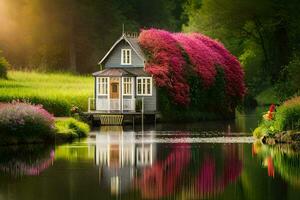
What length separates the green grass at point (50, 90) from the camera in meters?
58.4

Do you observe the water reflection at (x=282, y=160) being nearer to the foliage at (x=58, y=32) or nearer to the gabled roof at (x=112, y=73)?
the gabled roof at (x=112, y=73)

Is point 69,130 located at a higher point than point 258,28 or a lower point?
lower

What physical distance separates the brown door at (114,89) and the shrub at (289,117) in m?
23.6

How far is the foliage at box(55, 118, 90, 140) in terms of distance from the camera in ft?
144

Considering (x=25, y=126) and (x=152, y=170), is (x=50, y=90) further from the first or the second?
(x=152, y=170)

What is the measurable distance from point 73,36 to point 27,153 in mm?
69709

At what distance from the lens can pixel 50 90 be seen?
6550cm

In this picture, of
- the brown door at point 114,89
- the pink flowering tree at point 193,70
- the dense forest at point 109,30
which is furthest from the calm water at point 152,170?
the dense forest at point 109,30

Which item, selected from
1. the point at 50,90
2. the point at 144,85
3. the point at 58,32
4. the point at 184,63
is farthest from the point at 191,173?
the point at 58,32

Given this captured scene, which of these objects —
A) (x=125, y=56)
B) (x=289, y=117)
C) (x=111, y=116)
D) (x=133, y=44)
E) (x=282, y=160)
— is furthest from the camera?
(x=125, y=56)

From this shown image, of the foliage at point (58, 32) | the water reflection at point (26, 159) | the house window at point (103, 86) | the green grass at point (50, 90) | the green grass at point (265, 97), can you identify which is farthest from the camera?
the foliage at point (58, 32)

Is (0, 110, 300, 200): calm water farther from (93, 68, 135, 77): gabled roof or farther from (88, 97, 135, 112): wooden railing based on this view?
(93, 68, 135, 77): gabled roof

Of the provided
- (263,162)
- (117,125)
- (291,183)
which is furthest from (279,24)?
(291,183)

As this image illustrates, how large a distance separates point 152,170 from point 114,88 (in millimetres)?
34174
